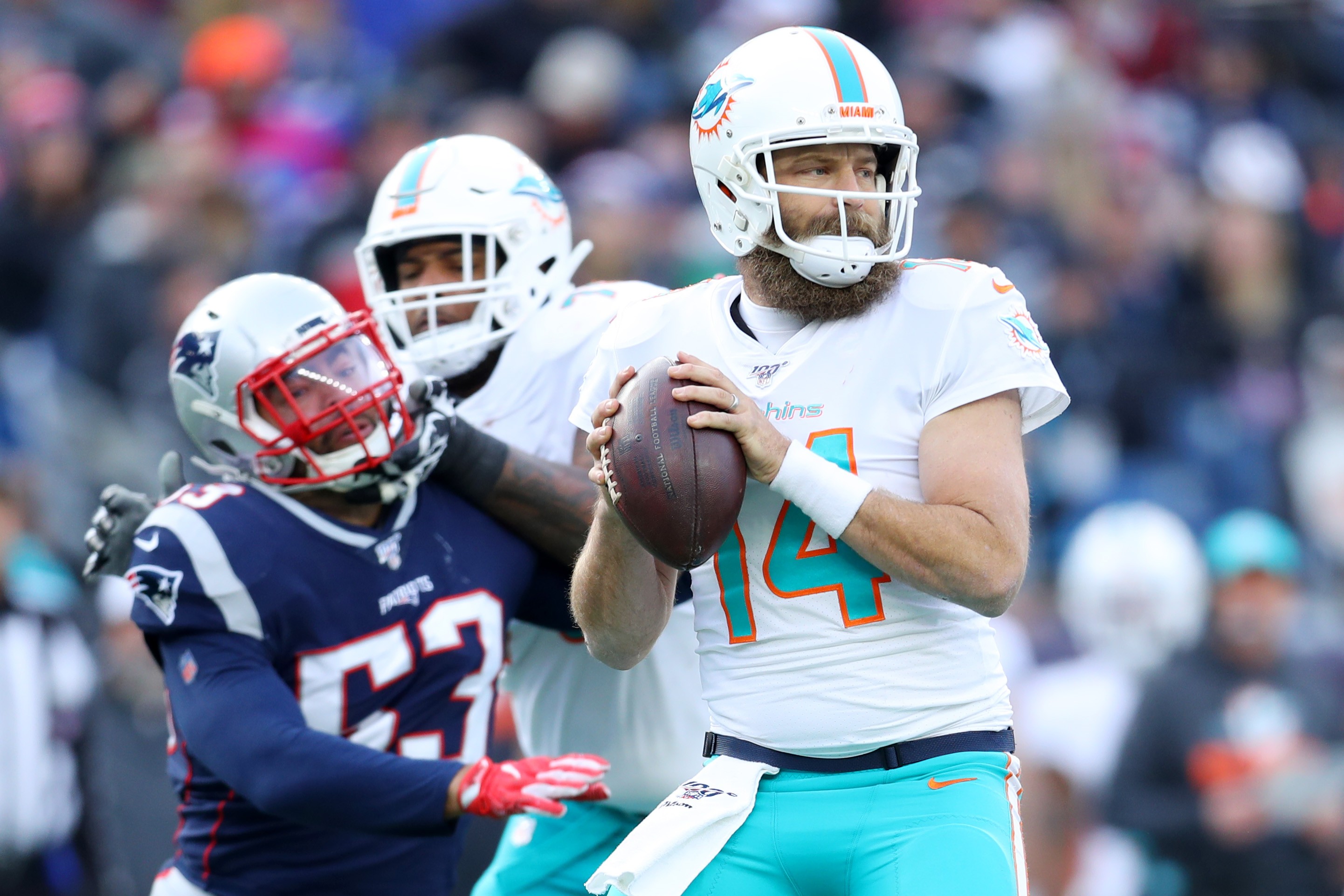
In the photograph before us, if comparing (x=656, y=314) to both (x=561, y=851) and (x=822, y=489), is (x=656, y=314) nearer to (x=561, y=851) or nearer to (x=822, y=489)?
(x=822, y=489)

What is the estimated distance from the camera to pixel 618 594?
3.02m

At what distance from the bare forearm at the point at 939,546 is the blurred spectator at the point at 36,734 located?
436cm

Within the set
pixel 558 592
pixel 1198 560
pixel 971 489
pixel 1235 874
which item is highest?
pixel 971 489

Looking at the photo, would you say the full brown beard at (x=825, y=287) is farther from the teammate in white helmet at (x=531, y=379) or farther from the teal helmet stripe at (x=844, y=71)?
the teammate in white helmet at (x=531, y=379)

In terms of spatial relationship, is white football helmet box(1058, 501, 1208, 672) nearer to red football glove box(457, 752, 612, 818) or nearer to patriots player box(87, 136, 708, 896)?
patriots player box(87, 136, 708, 896)

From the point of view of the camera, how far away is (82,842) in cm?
632

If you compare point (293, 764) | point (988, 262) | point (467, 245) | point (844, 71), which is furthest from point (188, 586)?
point (988, 262)

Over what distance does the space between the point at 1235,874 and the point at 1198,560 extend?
1.74 m

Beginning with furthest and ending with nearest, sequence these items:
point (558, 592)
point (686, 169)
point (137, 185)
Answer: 1. point (686, 169)
2. point (137, 185)
3. point (558, 592)

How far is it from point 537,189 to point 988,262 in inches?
192

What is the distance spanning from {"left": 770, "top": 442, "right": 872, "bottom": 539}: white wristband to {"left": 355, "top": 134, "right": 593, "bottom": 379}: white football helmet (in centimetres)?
139

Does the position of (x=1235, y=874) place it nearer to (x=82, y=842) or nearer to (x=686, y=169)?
(x=82, y=842)

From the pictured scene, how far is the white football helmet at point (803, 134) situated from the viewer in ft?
9.69

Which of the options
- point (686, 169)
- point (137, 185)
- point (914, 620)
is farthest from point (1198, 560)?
point (137, 185)
